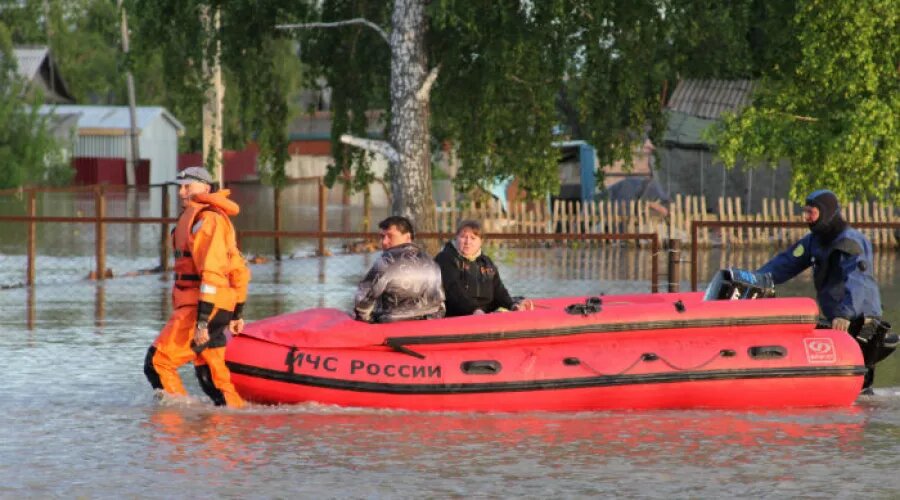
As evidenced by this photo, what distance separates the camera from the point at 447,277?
1270 centimetres

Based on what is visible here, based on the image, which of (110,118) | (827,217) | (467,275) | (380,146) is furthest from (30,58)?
(827,217)

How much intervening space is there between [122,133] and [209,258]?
208 feet

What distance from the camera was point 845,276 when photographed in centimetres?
1260

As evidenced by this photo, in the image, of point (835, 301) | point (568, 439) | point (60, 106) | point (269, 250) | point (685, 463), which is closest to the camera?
point (685, 463)

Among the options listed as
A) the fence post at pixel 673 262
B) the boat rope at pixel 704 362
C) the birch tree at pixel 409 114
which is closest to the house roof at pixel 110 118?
the birch tree at pixel 409 114

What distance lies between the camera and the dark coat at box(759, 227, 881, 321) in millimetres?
12562

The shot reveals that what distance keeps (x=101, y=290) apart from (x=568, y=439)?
12.2 metres

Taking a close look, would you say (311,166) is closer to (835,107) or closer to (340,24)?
(340,24)

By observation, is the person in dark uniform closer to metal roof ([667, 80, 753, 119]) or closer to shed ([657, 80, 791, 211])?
shed ([657, 80, 791, 211])

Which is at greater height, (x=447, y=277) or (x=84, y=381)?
(x=447, y=277)

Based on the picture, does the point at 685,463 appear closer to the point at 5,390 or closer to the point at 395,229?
the point at 395,229

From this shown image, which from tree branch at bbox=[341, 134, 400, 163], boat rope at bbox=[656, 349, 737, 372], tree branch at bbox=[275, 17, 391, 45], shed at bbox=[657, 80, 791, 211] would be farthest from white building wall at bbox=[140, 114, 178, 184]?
boat rope at bbox=[656, 349, 737, 372]

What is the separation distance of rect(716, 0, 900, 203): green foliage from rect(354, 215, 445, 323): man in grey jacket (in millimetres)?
8743

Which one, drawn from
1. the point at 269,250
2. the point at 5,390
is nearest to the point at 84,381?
the point at 5,390
